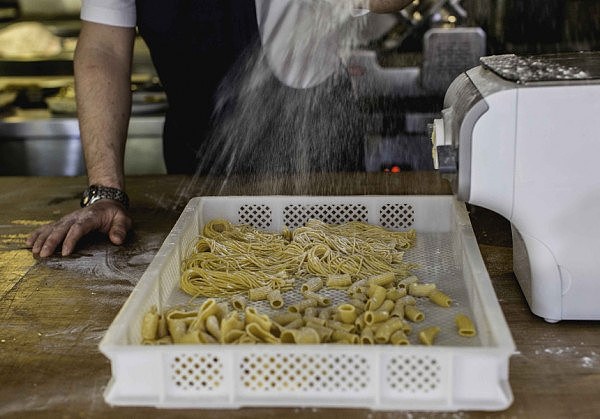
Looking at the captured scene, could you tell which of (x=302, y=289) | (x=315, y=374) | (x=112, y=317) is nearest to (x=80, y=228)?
(x=112, y=317)

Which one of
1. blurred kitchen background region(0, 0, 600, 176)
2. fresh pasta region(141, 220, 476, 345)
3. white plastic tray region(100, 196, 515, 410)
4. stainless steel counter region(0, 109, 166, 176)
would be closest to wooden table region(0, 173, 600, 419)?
white plastic tray region(100, 196, 515, 410)

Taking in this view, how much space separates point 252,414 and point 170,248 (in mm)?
683

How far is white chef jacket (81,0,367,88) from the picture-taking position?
10.3 ft

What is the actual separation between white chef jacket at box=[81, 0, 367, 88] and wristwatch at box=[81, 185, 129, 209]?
0.77m

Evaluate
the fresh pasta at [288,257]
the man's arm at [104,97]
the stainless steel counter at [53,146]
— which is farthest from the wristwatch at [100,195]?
the stainless steel counter at [53,146]

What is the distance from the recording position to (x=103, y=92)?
3096 mm

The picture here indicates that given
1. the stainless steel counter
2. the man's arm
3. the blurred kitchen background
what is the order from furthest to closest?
the stainless steel counter
the blurred kitchen background
the man's arm

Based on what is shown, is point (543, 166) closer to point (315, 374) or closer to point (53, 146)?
point (315, 374)

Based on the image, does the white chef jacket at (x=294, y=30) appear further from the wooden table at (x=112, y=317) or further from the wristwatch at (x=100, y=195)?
the wristwatch at (x=100, y=195)

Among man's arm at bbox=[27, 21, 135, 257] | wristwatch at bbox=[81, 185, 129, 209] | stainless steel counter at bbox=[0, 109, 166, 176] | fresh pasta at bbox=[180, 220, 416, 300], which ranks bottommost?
stainless steel counter at bbox=[0, 109, 166, 176]

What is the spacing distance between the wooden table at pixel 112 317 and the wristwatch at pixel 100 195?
0.36ft

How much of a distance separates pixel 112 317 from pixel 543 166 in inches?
43.6

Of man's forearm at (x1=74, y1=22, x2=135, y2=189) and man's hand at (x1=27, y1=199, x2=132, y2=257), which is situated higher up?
man's forearm at (x1=74, y1=22, x2=135, y2=189)

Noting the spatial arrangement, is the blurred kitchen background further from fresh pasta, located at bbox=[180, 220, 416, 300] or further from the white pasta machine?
the white pasta machine
